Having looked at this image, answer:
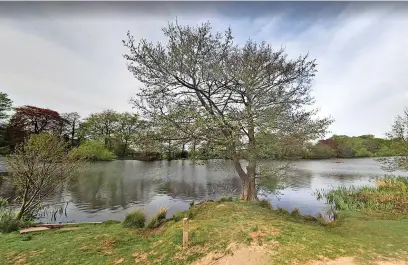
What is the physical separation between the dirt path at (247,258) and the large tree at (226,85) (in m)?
4.75

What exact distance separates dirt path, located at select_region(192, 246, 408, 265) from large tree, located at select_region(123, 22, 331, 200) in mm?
4754

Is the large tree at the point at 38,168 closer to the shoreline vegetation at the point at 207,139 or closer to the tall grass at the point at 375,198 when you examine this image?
the shoreline vegetation at the point at 207,139

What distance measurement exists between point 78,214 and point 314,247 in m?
12.2

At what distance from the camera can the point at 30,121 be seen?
43656 millimetres

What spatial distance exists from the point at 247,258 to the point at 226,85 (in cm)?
739

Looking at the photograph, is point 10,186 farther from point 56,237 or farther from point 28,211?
point 56,237

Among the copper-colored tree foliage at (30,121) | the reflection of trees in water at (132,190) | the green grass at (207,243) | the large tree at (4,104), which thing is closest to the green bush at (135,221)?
the green grass at (207,243)

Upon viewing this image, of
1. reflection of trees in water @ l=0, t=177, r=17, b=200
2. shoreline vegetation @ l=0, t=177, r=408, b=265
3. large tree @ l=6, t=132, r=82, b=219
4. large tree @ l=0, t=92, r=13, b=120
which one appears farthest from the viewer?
Result: large tree @ l=0, t=92, r=13, b=120

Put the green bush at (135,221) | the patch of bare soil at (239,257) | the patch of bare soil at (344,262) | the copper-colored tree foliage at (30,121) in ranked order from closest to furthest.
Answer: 1. the patch of bare soil at (344,262)
2. the patch of bare soil at (239,257)
3. the green bush at (135,221)
4. the copper-colored tree foliage at (30,121)

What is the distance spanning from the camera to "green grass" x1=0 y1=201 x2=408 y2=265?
18.1ft

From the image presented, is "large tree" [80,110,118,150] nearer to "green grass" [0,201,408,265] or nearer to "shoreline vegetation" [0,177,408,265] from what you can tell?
"shoreline vegetation" [0,177,408,265]

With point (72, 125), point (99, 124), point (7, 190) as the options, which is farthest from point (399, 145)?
point (72, 125)

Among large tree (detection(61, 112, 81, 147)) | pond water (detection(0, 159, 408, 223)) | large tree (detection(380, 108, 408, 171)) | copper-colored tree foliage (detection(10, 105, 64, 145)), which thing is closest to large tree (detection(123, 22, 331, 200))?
pond water (detection(0, 159, 408, 223))

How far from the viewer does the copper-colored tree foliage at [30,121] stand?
4131 centimetres
